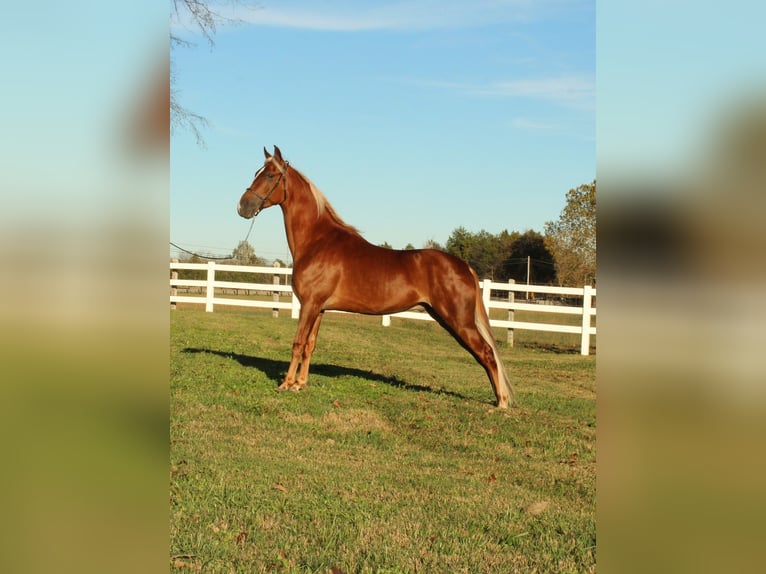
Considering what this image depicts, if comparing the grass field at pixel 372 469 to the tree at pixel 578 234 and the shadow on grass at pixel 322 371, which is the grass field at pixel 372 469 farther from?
the tree at pixel 578 234

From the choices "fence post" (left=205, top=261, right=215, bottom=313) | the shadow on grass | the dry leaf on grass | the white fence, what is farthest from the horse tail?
"fence post" (left=205, top=261, right=215, bottom=313)

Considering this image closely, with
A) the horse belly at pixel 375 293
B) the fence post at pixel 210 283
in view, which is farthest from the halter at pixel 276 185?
the fence post at pixel 210 283

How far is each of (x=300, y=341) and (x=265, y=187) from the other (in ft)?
6.08

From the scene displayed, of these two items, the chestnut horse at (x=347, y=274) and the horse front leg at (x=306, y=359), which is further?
the chestnut horse at (x=347, y=274)

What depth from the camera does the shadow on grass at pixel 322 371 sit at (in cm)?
936

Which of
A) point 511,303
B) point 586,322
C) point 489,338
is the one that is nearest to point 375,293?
point 489,338

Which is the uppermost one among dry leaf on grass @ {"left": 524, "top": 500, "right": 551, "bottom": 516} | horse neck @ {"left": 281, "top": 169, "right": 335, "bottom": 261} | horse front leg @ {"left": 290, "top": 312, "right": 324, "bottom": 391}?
horse neck @ {"left": 281, "top": 169, "right": 335, "bottom": 261}

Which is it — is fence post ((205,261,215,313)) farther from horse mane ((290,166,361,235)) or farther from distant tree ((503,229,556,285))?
distant tree ((503,229,556,285))

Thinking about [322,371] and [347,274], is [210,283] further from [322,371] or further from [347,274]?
[347,274]

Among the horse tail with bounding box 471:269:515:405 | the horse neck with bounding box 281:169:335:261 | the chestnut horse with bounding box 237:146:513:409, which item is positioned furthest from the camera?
the horse neck with bounding box 281:169:335:261

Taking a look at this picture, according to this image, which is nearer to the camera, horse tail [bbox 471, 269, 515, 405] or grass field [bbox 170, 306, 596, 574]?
grass field [bbox 170, 306, 596, 574]

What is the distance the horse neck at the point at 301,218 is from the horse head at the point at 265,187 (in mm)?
231

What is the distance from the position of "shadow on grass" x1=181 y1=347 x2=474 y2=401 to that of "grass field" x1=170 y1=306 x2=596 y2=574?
4 centimetres

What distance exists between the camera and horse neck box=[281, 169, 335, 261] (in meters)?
9.04
